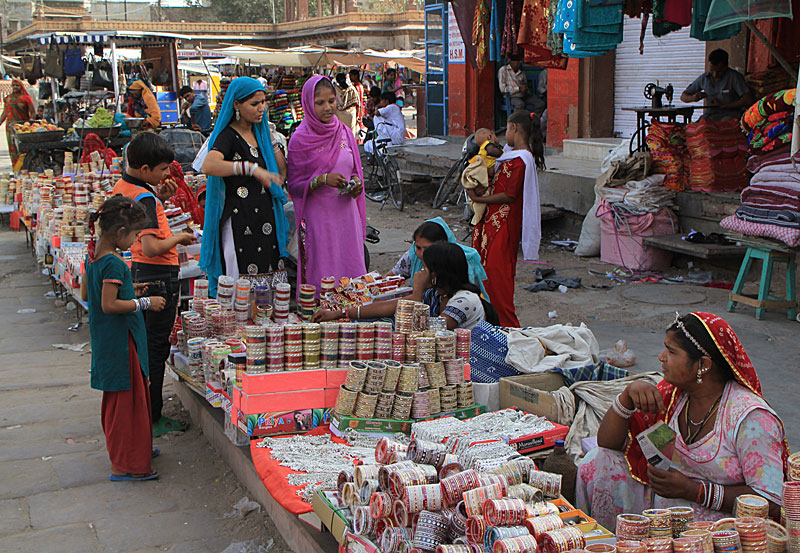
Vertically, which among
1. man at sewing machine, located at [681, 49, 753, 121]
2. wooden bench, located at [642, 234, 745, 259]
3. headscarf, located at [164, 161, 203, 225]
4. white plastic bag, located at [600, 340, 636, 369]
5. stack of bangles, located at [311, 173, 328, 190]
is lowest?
white plastic bag, located at [600, 340, 636, 369]

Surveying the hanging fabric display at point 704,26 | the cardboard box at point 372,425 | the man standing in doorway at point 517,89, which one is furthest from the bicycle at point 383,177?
the cardboard box at point 372,425

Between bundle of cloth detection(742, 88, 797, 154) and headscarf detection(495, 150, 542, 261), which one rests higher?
bundle of cloth detection(742, 88, 797, 154)

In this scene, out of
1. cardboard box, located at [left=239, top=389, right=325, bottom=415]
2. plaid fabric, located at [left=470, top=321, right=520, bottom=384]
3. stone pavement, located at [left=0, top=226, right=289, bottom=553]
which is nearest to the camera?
stone pavement, located at [left=0, top=226, right=289, bottom=553]

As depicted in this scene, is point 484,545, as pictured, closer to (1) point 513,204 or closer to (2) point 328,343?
(2) point 328,343

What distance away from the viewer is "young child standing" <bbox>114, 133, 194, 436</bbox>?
4258 mm

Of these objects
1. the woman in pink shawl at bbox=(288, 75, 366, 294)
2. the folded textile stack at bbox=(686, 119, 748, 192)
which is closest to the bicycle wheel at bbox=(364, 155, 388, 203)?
the folded textile stack at bbox=(686, 119, 748, 192)

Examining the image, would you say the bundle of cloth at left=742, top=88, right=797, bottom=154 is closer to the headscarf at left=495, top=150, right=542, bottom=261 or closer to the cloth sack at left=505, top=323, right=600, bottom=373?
the headscarf at left=495, top=150, right=542, bottom=261

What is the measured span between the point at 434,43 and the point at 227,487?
14152 millimetres

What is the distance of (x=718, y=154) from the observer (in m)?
8.05

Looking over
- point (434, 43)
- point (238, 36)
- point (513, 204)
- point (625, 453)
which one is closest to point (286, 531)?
point (625, 453)

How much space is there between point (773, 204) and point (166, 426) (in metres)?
4.64

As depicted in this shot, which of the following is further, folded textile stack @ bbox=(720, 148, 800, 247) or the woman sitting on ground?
folded textile stack @ bbox=(720, 148, 800, 247)

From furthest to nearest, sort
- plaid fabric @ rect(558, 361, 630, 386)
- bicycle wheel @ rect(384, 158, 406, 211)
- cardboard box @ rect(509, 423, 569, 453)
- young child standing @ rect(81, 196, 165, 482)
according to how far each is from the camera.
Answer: bicycle wheel @ rect(384, 158, 406, 211), plaid fabric @ rect(558, 361, 630, 386), young child standing @ rect(81, 196, 165, 482), cardboard box @ rect(509, 423, 569, 453)

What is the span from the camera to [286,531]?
3277mm
